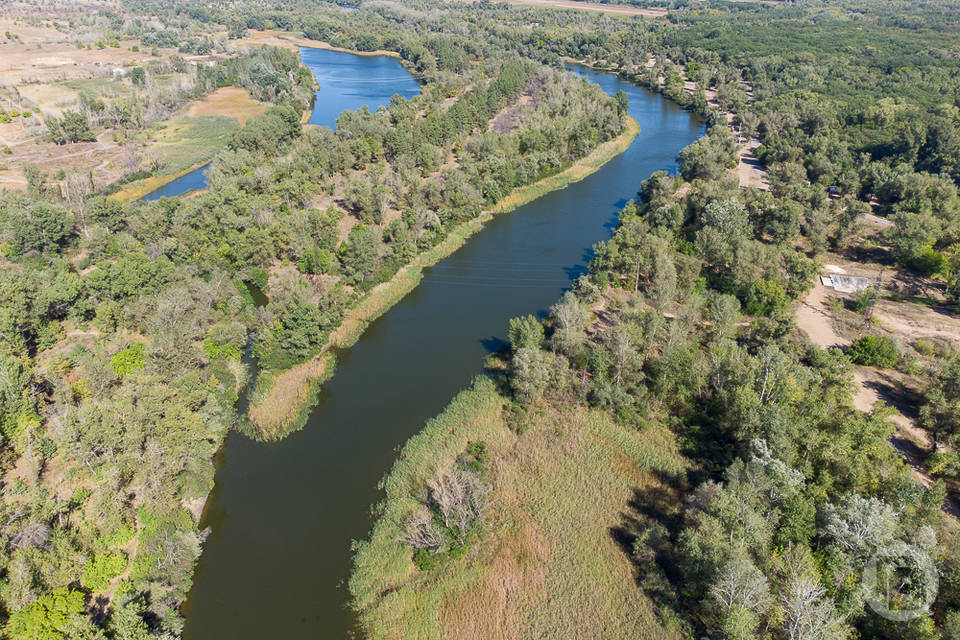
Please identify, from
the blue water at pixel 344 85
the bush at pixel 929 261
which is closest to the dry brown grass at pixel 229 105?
the blue water at pixel 344 85

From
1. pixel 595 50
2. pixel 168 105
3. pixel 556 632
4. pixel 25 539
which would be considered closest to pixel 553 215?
pixel 556 632

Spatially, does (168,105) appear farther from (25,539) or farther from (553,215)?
(25,539)

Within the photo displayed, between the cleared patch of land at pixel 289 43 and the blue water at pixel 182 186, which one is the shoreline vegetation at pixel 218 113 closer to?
the cleared patch of land at pixel 289 43

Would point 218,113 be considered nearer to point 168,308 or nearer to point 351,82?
point 351,82

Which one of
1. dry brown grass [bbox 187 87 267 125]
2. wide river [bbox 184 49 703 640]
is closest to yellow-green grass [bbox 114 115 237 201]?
dry brown grass [bbox 187 87 267 125]

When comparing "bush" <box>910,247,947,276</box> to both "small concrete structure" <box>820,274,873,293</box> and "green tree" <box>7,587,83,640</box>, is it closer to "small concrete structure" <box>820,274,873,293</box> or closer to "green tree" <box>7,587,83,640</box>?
"small concrete structure" <box>820,274,873,293</box>

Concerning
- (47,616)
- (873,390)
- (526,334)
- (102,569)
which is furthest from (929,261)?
(47,616)
